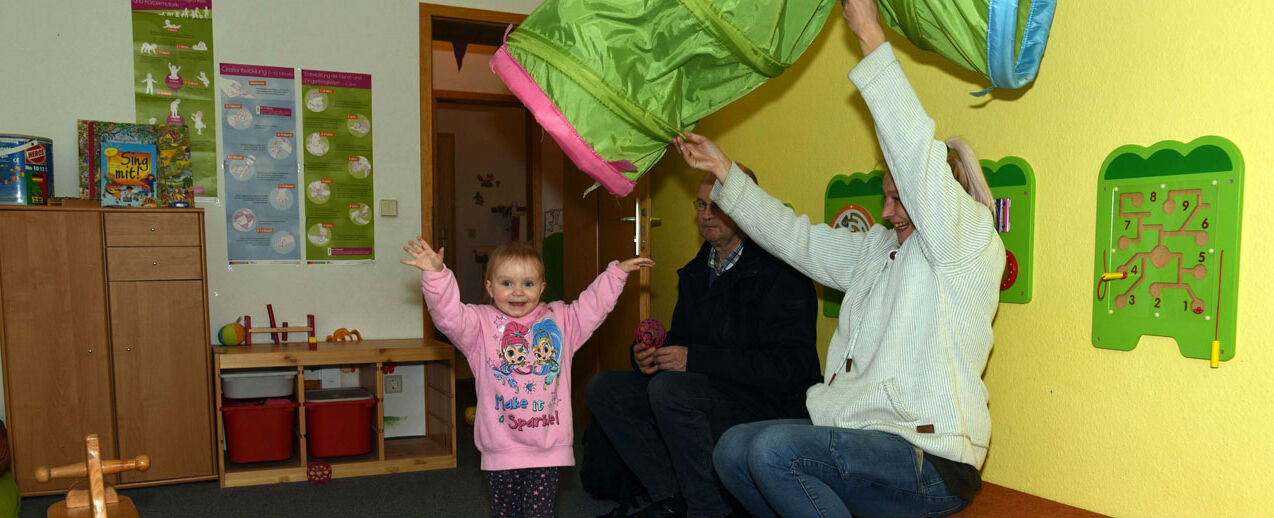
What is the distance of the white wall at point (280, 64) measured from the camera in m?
3.32

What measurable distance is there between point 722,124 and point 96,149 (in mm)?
2529

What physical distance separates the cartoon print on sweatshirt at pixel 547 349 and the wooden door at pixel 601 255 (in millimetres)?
→ 874

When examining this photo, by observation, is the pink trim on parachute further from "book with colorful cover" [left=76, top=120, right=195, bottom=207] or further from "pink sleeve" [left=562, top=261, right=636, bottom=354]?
"book with colorful cover" [left=76, top=120, right=195, bottom=207]

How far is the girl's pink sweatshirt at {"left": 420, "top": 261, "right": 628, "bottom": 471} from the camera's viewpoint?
2.17m

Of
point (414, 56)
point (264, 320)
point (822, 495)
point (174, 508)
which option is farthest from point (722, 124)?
point (174, 508)

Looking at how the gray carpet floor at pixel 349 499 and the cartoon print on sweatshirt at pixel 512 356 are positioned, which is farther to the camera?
the gray carpet floor at pixel 349 499

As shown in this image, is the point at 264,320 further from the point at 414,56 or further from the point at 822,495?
the point at 822,495

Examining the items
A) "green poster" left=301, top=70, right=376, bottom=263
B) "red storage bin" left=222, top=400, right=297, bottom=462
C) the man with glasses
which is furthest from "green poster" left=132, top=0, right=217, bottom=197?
the man with glasses

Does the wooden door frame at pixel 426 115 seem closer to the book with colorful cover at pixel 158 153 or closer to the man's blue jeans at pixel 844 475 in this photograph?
the book with colorful cover at pixel 158 153

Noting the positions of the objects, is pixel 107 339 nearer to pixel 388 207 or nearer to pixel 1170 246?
pixel 388 207

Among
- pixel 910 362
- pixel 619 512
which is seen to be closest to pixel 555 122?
pixel 910 362

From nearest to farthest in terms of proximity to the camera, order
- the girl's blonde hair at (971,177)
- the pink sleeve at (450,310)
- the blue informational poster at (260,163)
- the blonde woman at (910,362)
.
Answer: the blonde woman at (910,362), the girl's blonde hair at (971,177), the pink sleeve at (450,310), the blue informational poster at (260,163)

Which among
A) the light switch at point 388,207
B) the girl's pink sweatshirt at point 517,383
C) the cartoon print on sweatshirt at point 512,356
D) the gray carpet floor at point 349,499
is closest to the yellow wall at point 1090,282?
the girl's pink sweatshirt at point 517,383

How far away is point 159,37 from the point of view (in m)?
3.46
